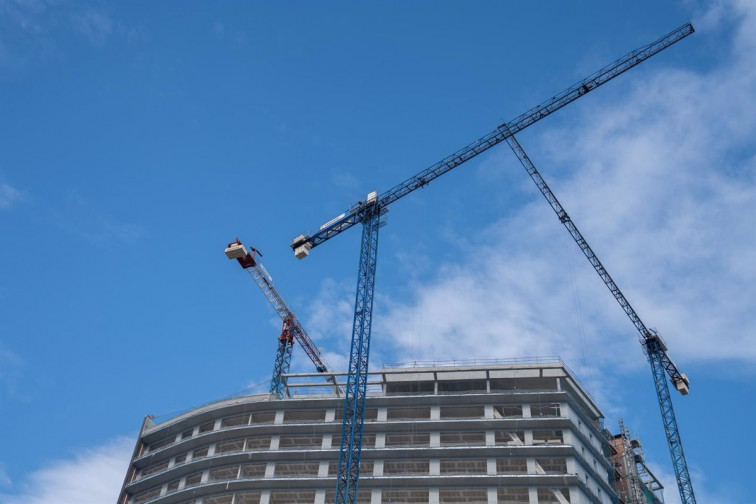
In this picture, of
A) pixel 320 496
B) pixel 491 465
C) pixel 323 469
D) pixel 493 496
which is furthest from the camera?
pixel 323 469

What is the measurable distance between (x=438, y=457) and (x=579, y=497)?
16267mm

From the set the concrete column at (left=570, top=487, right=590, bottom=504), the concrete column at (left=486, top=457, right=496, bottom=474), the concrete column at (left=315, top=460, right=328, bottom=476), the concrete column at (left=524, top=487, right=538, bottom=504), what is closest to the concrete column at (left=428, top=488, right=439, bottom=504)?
the concrete column at (left=486, top=457, right=496, bottom=474)

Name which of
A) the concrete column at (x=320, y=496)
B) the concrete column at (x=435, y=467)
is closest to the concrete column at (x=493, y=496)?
the concrete column at (x=435, y=467)

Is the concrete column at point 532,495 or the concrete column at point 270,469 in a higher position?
the concrete column at point 270,469

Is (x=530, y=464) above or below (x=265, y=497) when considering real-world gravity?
above

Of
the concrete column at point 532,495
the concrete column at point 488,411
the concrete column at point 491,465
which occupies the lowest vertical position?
the concrete column at point 532,495

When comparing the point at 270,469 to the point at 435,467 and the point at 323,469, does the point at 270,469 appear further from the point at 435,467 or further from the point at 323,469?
the point at 435,467

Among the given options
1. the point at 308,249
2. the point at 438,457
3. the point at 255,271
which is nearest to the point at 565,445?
the point at 438,457

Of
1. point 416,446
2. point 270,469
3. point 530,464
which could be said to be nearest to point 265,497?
point 270,469

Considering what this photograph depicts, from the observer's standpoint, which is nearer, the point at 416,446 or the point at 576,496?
the point at 576,496

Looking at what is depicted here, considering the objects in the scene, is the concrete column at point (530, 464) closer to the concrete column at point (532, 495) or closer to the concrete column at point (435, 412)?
the concrete column at point (532, 495)

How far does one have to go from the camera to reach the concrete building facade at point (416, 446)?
93.1 m

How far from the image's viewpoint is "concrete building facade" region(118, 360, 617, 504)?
93125mm

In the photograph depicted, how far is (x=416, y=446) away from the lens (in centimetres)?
9756
